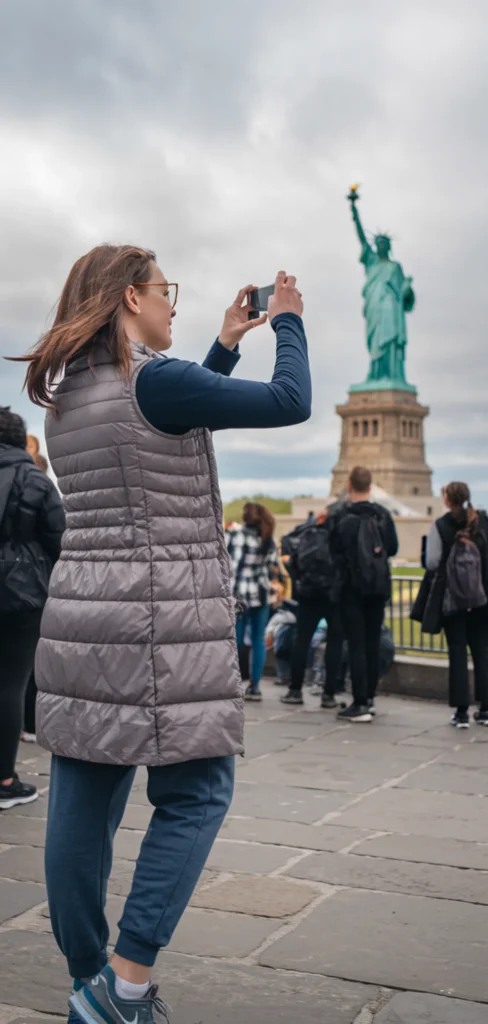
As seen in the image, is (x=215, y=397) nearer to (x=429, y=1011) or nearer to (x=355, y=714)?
(x=429, y=1011)

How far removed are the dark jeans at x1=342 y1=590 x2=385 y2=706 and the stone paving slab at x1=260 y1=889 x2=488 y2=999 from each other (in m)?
4.39

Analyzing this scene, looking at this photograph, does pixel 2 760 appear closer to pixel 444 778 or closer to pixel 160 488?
pixel 444 778

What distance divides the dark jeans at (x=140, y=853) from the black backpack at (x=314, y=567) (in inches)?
239

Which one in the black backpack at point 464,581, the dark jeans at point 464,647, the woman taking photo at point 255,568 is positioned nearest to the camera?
the black backpack at point 464,581

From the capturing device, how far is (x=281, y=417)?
8.41 ft

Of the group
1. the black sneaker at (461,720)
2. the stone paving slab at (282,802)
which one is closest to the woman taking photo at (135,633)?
the stone paving slab at (282,802)

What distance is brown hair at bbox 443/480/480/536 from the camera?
8000mm

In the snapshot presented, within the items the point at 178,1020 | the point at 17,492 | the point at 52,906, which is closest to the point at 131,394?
the point at 52,906

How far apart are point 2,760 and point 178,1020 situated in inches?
109

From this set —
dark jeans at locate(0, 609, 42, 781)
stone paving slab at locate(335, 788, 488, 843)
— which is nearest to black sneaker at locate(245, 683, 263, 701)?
stone paving slab at locate(335, 788, 488, 843)

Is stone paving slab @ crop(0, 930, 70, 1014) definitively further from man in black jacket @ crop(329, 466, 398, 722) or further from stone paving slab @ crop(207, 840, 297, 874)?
man in black jacket @ crop(329, 466, 398, 722)

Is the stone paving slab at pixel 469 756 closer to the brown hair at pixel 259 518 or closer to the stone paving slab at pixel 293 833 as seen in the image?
the stone paving slab at pixel 293 833

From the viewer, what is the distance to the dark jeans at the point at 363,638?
8.37 meters

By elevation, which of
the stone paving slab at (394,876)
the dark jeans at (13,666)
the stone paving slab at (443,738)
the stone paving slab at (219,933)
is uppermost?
the dark jeans at (13,666)
